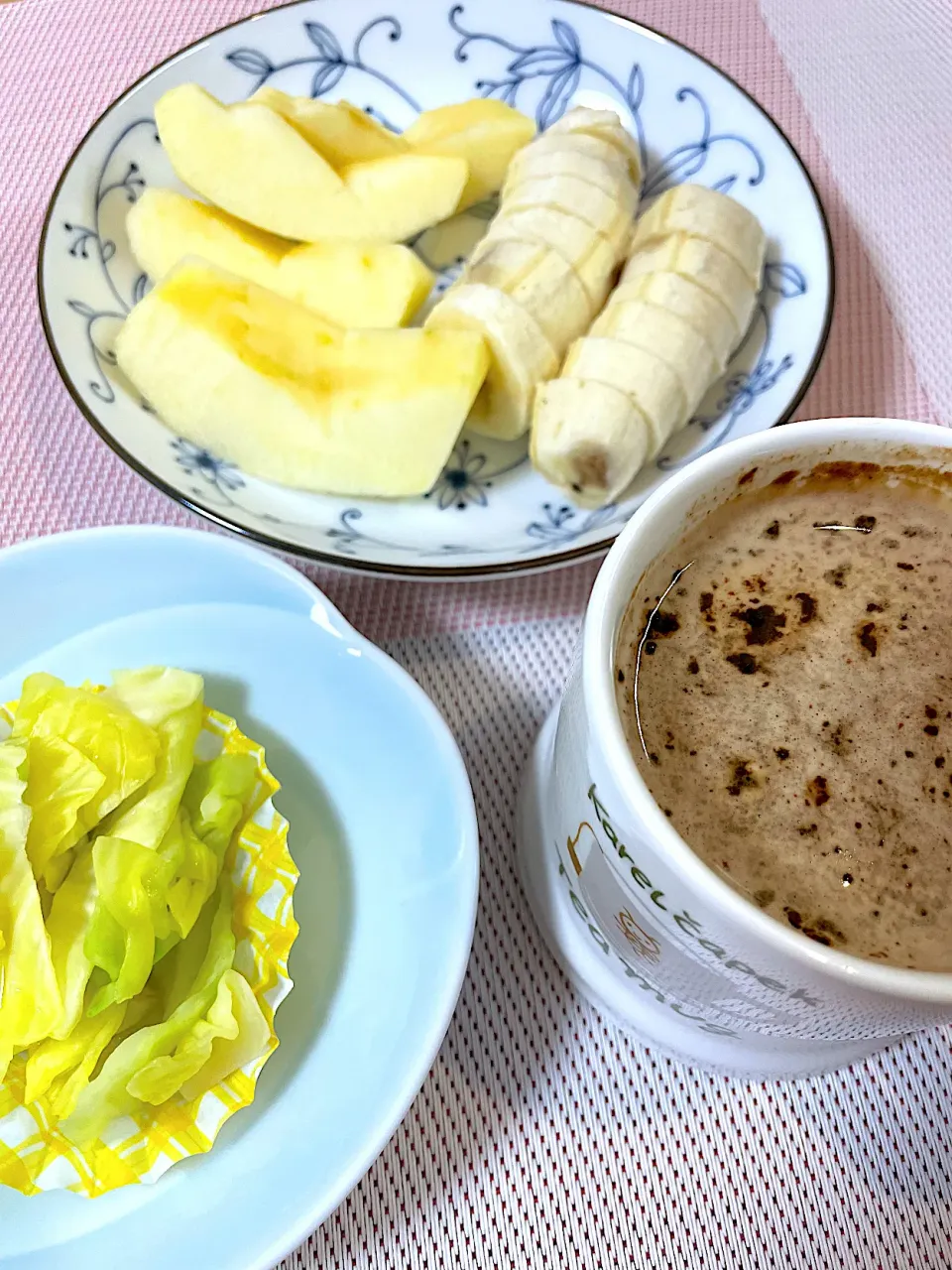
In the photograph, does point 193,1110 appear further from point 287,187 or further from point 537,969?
point 287,187

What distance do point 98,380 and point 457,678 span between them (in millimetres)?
267

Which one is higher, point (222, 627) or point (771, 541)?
point (771, 541)

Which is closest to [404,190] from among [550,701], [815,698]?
[550,701]

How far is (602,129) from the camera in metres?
0.64

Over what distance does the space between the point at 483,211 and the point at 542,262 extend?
13 centimetres

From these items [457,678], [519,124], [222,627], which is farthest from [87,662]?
[519,124]

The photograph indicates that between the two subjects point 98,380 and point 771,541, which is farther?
point 98,380

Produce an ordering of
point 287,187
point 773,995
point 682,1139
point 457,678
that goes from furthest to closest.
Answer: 1. point 287,187
2. point 457,678
3. point 682,1139
4. point 773,995

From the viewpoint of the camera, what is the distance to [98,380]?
54 centimetres

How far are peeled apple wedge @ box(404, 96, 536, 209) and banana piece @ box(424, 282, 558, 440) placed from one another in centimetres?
13

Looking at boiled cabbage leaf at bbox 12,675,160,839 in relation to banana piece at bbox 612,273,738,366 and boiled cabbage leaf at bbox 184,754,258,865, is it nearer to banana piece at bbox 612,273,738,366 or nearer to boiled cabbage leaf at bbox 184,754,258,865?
boiled cabbage leaf at bbox 184,754,258,865

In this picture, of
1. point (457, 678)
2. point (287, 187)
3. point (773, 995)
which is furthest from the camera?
point (287, 187)

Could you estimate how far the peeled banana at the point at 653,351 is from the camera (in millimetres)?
536

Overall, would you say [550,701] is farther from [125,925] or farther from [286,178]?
[286,178]
